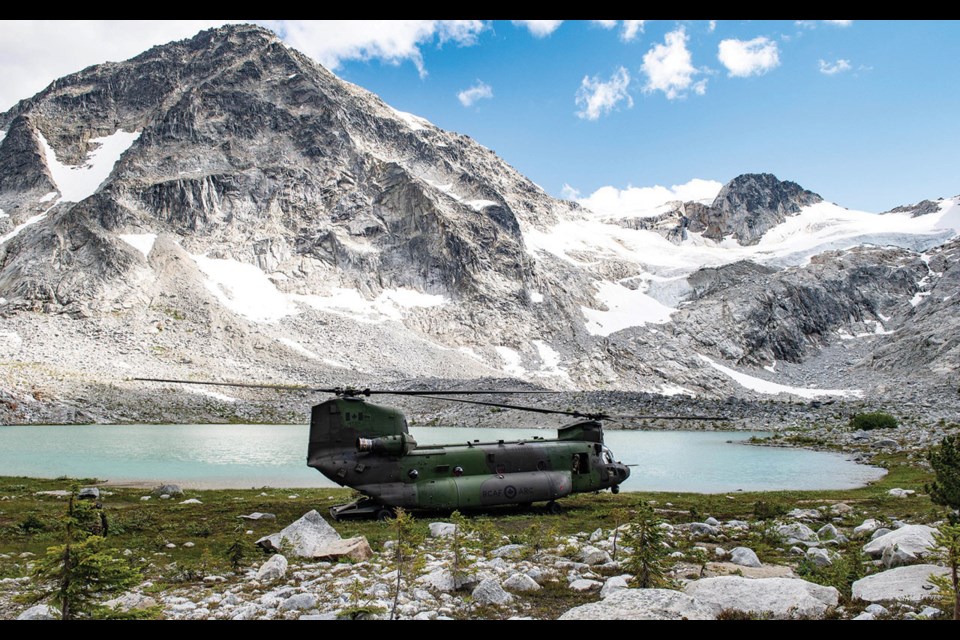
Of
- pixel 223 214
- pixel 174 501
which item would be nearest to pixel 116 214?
pixel 223 214

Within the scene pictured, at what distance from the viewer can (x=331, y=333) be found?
114562 mm

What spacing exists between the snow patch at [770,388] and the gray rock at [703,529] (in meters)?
113

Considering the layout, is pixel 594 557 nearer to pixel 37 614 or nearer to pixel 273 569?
pixel 273 569

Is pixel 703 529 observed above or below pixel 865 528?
below

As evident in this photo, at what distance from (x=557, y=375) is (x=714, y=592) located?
113m

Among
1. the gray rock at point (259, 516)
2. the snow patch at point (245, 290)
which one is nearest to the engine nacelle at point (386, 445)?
the gray rock at point (259, 516)

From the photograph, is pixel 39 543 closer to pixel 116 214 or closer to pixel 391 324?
pixel 391 324

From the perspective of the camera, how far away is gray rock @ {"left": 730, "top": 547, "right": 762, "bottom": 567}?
12344 millimetres

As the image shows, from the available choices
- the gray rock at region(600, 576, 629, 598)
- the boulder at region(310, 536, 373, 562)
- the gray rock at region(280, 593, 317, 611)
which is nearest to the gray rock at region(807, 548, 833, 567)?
the gray rock at region(600, 576, 629, 598)

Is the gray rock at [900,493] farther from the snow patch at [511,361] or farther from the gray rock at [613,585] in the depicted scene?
the snow patch at [511,361]

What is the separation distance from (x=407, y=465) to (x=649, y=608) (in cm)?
1120

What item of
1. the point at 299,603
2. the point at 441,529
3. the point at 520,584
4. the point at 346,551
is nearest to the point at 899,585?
the point at 520,584

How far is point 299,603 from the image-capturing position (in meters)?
9.30

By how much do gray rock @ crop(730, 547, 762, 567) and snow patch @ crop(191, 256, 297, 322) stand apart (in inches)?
4325
